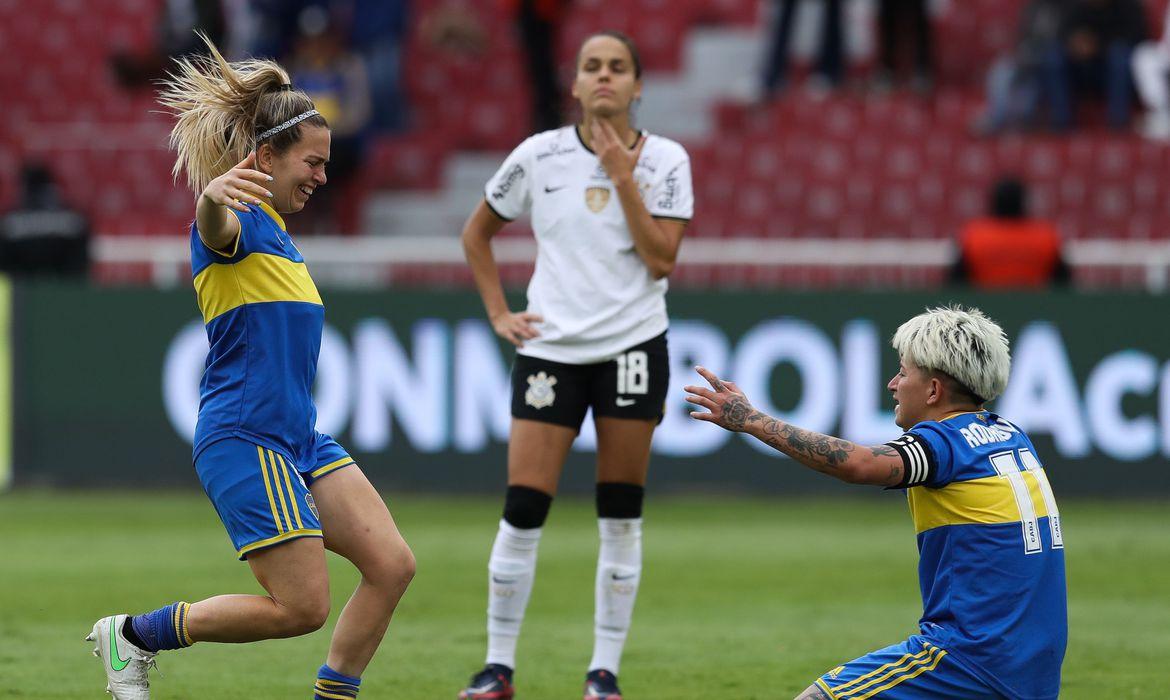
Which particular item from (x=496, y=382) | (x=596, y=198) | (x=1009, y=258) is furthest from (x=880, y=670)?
(x=1009, y=258)

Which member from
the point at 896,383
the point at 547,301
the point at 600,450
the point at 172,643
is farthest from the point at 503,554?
the point at 896,383

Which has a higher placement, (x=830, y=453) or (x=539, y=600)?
(x=830, y=453)

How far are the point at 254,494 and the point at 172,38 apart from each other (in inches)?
526

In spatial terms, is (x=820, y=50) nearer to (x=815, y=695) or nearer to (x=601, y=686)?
(x=601, y=686)

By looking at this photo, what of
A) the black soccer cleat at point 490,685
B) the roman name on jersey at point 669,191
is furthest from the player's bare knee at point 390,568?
the roman name on jersey at point 669,191

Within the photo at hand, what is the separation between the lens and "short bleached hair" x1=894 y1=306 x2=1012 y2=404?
5.12 metres

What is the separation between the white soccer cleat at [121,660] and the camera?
5598mm

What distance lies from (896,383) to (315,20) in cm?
1324

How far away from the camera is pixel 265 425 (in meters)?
5.40

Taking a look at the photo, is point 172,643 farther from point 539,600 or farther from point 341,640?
point 539,600

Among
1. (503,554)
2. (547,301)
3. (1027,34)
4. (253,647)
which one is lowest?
(253,647)

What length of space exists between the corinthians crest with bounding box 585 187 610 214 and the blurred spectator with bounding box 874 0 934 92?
10.1 meters

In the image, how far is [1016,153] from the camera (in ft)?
52.1

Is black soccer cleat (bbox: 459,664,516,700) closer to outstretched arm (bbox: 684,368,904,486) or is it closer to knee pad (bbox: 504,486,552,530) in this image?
knee pad (bbox: 504,486,552,530)
